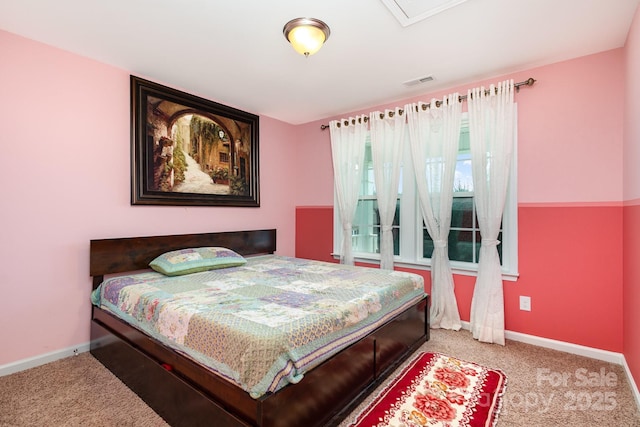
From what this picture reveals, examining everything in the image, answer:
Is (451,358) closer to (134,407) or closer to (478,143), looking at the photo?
(478,143)

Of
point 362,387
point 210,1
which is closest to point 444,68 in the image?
point 210,1

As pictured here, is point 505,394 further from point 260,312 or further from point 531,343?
point 260,312

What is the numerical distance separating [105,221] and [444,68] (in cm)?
321

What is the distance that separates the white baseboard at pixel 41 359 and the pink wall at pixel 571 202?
367 cm

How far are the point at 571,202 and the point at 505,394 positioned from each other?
1612mm

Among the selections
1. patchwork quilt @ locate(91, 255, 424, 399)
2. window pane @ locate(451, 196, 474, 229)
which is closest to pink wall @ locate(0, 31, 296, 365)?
patchwork quilt @ locate(91, 255, 424, 399)

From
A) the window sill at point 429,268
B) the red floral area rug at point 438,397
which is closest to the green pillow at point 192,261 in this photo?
the window sill at point 429,268

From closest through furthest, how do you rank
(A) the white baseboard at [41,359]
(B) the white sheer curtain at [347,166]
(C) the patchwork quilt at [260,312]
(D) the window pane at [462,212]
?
(C) the patchwork quilt at [260,312]
(A) the white baseboard at [41,359]
(D) the window pane at [462,212]
(B) the white sheer curtain at [347,166]

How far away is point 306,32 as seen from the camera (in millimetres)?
2004

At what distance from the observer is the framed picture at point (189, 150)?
2795mm

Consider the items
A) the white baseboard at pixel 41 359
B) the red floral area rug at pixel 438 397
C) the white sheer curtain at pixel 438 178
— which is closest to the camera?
the red floral area rug at pixel 438 397

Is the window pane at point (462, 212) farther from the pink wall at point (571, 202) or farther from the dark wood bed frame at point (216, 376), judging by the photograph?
the dark wood bed frame at point (216, 376)

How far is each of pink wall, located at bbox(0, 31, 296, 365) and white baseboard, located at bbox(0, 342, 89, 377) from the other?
3 cm

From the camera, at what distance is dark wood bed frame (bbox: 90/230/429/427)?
1377 mm
